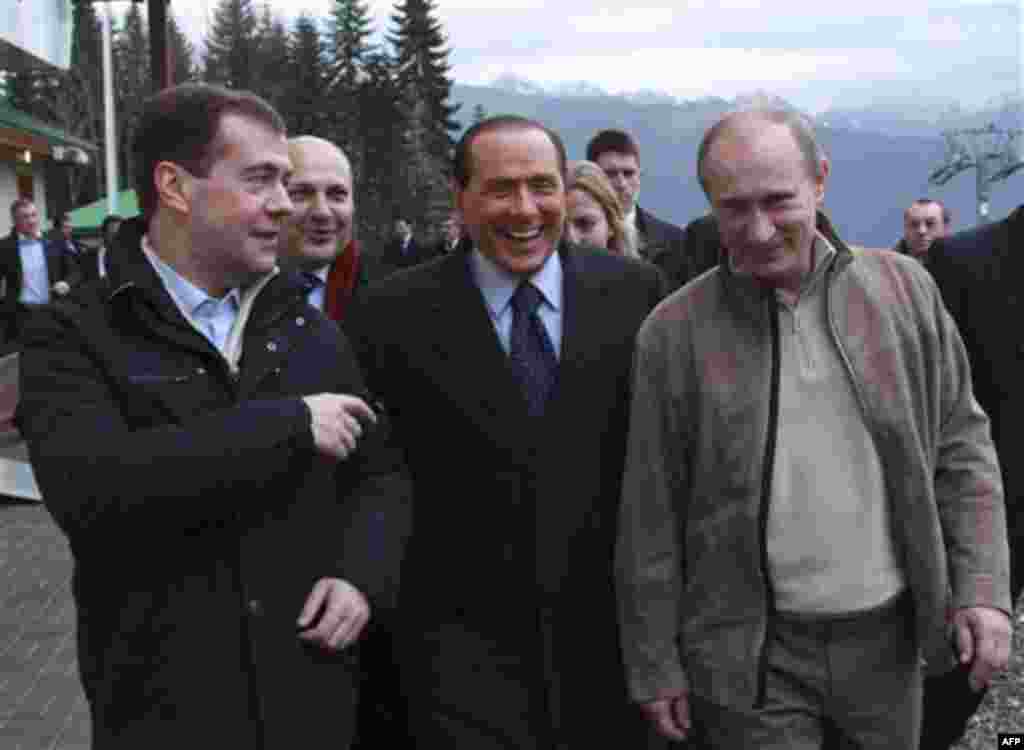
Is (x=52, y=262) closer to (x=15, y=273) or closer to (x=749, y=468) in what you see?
(x=15, y=273)

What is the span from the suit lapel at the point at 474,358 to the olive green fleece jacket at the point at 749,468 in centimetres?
31

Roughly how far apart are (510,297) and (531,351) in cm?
16

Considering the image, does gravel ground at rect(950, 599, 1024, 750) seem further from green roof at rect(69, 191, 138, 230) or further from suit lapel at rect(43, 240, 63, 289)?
green roof at rect(69, 191, 138, 230)

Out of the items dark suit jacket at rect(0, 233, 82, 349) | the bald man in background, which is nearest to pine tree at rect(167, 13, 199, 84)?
dark suit jacket at rect(0, 233, 82, 349)

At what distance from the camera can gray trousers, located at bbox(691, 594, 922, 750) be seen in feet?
9.64

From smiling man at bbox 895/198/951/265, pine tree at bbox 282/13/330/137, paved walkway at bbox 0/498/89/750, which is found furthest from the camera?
pine tree at bbox 282/13/330/137

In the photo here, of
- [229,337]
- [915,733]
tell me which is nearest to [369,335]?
[229,337]

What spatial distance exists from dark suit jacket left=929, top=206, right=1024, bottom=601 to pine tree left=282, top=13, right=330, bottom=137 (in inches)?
2543

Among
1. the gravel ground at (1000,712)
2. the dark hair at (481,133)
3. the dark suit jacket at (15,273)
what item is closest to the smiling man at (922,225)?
the gravel ground at (1000,712)

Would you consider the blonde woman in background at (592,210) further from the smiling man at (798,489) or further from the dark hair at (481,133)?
the smiling man at (798,489)

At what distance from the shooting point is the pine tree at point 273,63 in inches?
2946

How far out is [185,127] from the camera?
271 cm

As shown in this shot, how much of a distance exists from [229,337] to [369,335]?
663 mm

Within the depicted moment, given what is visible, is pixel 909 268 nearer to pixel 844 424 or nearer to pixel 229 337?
pixel 844 424
